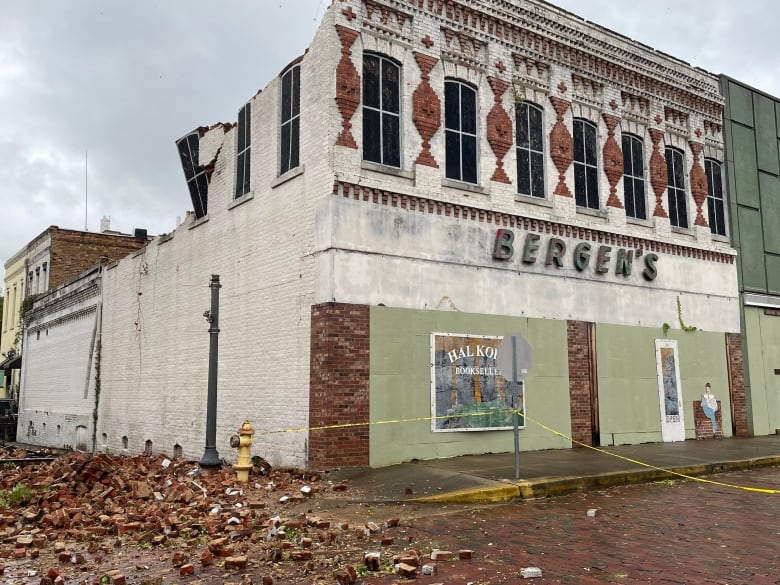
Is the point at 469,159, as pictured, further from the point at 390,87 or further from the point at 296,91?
the point at 296,91

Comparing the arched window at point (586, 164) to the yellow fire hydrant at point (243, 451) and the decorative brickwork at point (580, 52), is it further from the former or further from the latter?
the yellow fire hydrant at point (243, 451)

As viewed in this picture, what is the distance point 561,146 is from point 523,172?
1.39 metres

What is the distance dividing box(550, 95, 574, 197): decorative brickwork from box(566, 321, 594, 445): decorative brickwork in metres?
3.27

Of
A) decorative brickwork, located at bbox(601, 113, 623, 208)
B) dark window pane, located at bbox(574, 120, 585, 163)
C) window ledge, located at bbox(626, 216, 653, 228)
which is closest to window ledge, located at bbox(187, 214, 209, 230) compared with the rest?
dark window pane, located at bbox(574, 120, 585, 163)

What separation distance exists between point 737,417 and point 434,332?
10.7m

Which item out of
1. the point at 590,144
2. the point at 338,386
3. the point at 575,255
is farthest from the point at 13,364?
the point at 590,144

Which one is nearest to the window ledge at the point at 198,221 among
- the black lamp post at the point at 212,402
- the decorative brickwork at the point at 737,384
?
the black lamp post at the point at 212,402

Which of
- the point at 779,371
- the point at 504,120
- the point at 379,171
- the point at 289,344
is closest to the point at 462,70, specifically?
the point at 504,120

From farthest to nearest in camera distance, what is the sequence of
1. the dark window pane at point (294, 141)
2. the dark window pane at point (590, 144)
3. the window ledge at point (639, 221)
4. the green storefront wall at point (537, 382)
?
the window ledge at point (639, 221) < the dark window pane at point (590, 144) < the dark window pane at point (294, 141) < the green storefront wall at point (537, 382)

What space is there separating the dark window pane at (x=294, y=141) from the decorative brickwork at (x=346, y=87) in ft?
4.37

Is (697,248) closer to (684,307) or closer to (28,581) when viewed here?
(684,307)

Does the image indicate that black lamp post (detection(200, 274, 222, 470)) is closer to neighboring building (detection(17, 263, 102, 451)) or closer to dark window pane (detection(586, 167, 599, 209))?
dark window pane (detection(586, 167, 599, 209))

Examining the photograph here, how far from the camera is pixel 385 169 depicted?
14.0 m

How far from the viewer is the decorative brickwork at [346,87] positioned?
44.4ft
